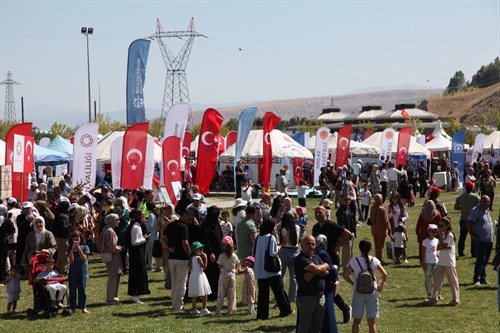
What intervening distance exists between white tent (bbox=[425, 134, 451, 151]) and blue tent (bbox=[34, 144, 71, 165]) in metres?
20.1

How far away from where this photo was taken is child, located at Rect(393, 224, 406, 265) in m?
16.9

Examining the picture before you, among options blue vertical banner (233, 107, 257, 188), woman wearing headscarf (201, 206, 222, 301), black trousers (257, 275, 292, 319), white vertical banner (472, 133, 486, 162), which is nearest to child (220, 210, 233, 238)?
woman wearing headscarf (201, 206, 222, 301)

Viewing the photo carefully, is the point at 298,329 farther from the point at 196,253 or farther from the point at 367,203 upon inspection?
the point at 367,203

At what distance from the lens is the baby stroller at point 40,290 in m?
12.3

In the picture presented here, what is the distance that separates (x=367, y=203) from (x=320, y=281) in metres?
15.3

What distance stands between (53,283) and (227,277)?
233cm

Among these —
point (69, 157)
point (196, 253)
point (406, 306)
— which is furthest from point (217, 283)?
point (69, 157)

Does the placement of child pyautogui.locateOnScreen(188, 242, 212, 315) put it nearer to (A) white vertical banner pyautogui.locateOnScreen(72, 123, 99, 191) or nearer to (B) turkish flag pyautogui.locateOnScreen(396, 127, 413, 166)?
(A) white vertical banner pyautogui.locateOnScreen(72, 123, 99, 191)

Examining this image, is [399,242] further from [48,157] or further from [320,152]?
[48,157]

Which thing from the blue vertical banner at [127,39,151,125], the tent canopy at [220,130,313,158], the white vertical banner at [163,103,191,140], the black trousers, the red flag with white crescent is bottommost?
the black trousers

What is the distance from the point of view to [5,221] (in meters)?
14.8

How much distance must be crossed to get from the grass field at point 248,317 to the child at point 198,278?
0.27 meters

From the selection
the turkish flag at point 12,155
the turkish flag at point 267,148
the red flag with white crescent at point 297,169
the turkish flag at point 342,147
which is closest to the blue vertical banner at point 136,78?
the turkish flag at point 267,148

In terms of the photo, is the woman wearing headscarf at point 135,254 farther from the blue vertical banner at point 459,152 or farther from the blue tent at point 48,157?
the blue vertical banner at point 459,152
